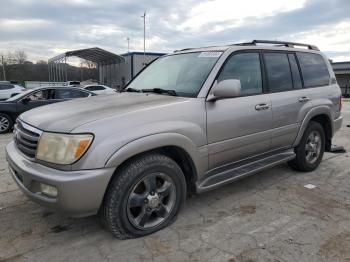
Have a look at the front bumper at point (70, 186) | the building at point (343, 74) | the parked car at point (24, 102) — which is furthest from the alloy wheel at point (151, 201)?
the building at point (343, 74)

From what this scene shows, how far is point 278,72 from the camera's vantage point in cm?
448

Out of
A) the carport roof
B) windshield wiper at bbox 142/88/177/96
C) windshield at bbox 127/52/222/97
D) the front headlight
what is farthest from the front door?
the carport roof

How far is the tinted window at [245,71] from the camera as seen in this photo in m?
3.82

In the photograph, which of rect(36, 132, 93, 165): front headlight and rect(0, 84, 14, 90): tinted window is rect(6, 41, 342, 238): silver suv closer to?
rect(36, 132, 93, 165): front headlight

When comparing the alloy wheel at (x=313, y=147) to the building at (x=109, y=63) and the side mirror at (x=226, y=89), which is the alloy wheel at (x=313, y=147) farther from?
the building at (x=109, y=63)

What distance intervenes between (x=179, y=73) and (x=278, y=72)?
55.6 inches

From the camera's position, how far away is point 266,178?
16.3 ft

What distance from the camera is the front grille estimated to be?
295 centimetres

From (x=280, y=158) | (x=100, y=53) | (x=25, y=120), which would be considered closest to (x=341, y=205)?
(x=280, y=158)

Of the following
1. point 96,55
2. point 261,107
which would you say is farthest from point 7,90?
point 96,55

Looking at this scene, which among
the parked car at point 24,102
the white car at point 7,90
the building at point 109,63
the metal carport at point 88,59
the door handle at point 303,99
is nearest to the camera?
the door handle at point 303,99

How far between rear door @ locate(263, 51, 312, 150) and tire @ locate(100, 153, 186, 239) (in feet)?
5.53

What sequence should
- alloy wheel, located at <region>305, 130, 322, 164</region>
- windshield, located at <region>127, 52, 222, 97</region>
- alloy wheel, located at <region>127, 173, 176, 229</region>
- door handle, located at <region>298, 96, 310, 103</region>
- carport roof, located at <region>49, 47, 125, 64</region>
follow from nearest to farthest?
alloy wheel, located at <region>127, 173, 176, 229</region>
windshield, located at <region>127, 52, 222, 97</region>
door handle, located at <region>298, 96, 310, 103</region>
alloy wheel, located at <region>305, 130, 322, 164</region>
carport roof, located at <region>49, 47, 125, 64</region>

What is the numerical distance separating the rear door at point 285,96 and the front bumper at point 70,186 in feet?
8.02
